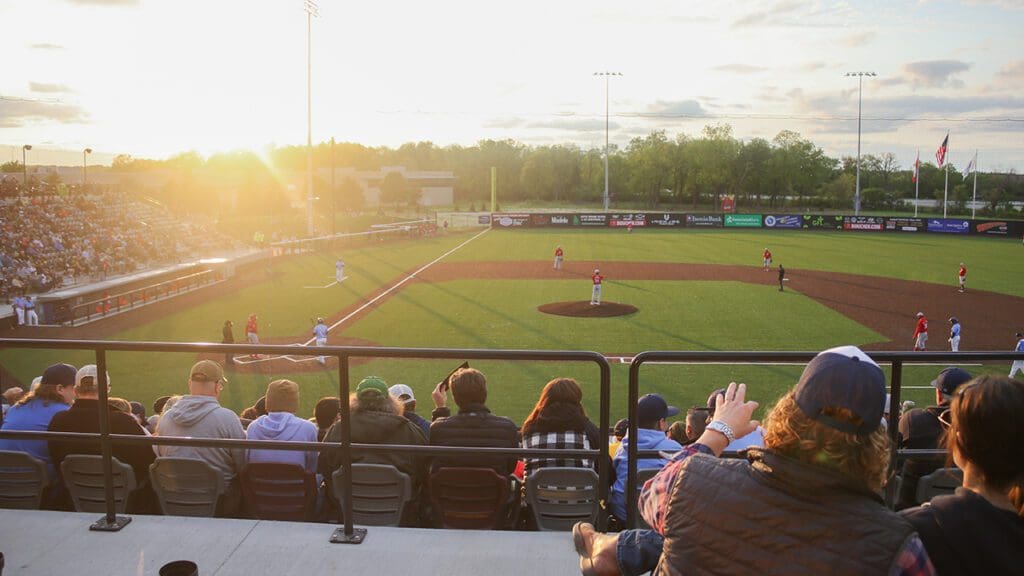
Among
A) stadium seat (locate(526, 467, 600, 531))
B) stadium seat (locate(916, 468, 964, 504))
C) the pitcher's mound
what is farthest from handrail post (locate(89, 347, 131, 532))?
the pitcher's mound

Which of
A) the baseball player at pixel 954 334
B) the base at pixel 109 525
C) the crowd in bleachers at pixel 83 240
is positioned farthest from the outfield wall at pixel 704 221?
the base at pixel 109 525

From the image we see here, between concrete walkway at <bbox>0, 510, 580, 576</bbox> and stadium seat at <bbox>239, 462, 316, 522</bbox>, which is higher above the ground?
stadium seat at <bbox>239, 462, 316, 522</bbox>

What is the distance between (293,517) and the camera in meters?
5.46

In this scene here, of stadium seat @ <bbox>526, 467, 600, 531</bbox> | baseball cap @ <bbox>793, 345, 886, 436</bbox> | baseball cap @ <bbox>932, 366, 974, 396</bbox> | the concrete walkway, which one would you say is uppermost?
baseball cap @ <bbox>793, 345, 886, 436</bbox>

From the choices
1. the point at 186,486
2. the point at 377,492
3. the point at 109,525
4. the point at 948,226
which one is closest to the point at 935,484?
the point at 377,492

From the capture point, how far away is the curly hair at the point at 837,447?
98.3 inches

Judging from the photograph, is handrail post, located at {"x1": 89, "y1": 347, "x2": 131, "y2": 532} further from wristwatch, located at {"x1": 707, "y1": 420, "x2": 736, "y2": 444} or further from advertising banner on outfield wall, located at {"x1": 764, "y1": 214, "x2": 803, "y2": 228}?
advertising banner on outfield wall, located at {"x1": 764, "y1": 214, "x2": 803, "y2": 228}

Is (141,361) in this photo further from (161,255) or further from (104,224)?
Answer: (104,224)

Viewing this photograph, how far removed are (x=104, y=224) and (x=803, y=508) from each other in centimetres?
5282

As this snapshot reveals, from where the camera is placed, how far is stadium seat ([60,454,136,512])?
5.36 m

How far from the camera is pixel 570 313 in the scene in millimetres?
30047

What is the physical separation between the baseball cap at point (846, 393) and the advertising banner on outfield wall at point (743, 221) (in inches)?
3243

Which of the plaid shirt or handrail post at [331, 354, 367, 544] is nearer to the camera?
the plaid shirt

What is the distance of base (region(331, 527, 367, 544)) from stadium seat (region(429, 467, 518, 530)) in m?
0.56
